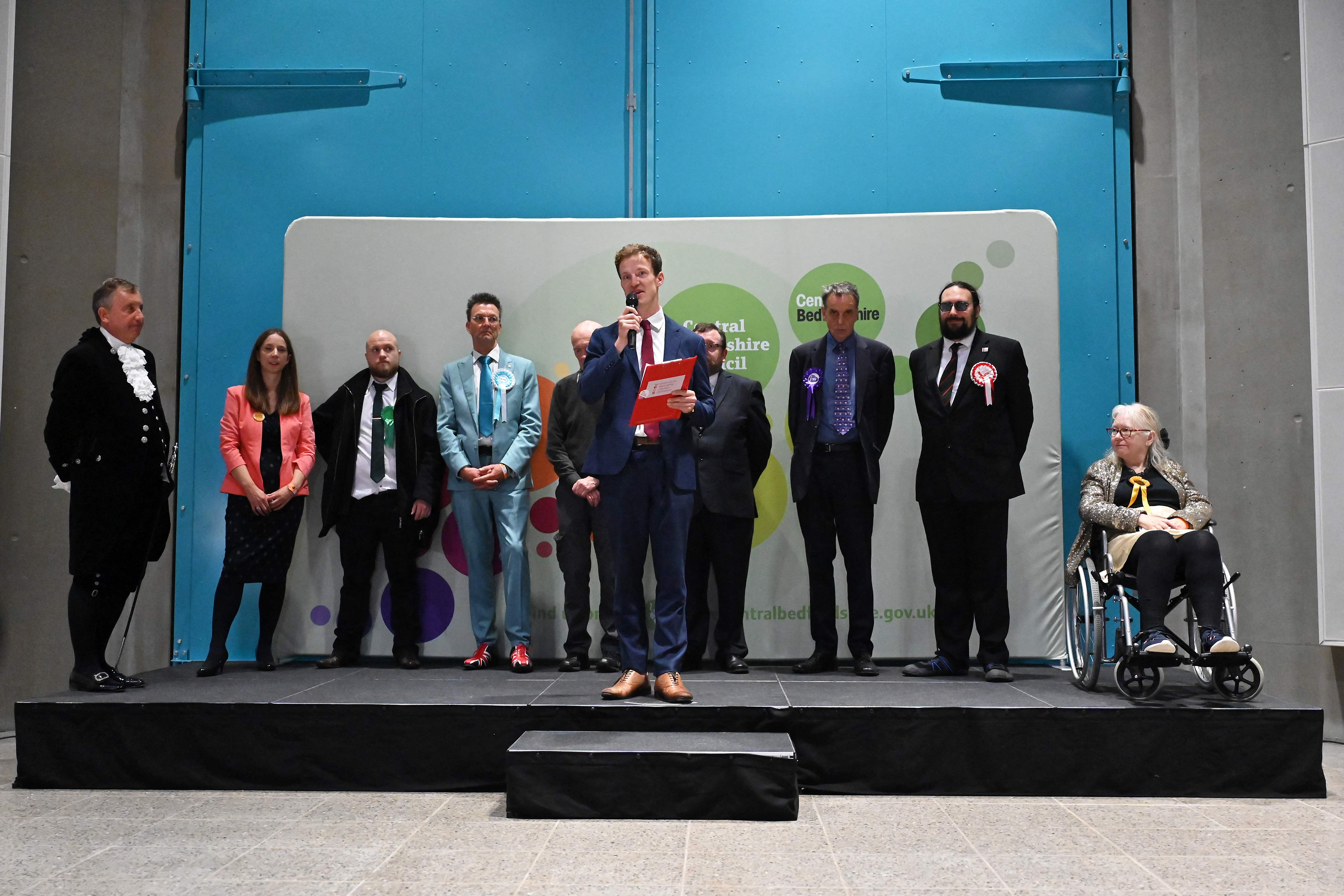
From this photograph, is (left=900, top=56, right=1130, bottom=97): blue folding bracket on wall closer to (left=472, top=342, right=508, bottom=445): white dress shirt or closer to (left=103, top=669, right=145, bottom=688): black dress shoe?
(left=472, top=342, right=508, bottom=445): white dress shirt

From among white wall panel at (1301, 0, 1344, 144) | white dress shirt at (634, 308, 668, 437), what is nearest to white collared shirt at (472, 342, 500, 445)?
white dress shirt at (634, 308, 668, 437)

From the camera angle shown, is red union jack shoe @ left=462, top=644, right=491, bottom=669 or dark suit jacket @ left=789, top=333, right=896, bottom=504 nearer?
dark suit jacket @ left=789, top=333, right=896, bottom=504

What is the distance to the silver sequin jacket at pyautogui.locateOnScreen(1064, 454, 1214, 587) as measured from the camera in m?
3.76

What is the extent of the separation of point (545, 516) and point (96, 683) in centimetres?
202

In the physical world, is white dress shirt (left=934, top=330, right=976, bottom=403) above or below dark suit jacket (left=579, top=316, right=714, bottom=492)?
above

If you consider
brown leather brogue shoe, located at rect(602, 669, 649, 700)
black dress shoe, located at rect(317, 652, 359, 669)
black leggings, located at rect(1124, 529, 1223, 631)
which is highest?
black leggings, located at rect(1124, 529, 1223, 631)

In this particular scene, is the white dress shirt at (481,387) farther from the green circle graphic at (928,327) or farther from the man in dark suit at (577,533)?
the green circle graphic at (928,327)

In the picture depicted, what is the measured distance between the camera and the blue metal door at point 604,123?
5.15 m

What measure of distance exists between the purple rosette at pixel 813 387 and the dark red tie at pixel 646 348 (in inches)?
40.8

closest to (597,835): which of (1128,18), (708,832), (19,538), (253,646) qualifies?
(708,832)

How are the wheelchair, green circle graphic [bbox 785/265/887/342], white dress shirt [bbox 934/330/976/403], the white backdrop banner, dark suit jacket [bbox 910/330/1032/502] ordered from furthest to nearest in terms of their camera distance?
green circle graphic [bbox 785/265/887/342] → the white backdrop banner → white dress shirt [bbox 934/330/976/403] → dark suit jacket [bbox 910/330/1032/502] → the wheelchair

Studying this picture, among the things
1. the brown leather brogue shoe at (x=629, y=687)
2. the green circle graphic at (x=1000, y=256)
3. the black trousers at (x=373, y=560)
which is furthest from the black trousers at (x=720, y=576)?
the green circle graphic at (x=1000, y=256)

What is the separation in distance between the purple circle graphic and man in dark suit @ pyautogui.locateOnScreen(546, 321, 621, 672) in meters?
0.68

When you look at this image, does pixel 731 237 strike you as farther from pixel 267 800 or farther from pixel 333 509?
pixel 267 800
